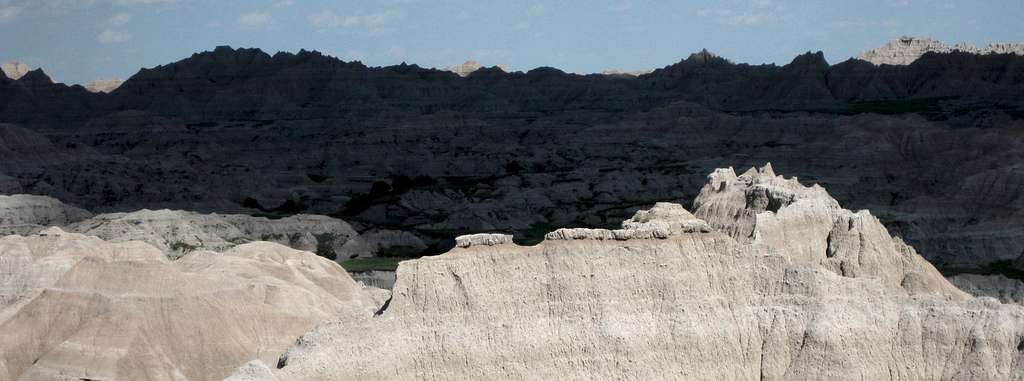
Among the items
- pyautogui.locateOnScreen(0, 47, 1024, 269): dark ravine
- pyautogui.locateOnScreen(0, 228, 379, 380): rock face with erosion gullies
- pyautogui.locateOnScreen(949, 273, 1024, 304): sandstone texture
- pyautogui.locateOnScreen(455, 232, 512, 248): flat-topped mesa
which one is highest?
pyautogui.locateOnScreen(455, 232, 512, 248): flat-topped mesa

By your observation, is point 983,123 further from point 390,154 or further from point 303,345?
point 303,345

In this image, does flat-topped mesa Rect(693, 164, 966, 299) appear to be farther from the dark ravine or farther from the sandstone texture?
the dark ravine

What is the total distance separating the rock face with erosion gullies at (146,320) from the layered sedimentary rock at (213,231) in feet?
101

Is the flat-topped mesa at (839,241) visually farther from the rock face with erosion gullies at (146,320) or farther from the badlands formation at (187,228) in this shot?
the badlands formation at (187,228)

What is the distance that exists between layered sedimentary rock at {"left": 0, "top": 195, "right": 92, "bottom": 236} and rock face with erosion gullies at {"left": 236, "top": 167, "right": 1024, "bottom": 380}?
226 feet

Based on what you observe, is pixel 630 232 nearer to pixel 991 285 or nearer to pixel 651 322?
pixel 651 322

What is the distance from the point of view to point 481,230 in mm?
122938

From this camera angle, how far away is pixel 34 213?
10856 cm

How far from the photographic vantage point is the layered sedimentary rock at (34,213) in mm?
104312

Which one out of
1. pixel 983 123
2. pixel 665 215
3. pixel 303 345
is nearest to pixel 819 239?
pixel 665 215

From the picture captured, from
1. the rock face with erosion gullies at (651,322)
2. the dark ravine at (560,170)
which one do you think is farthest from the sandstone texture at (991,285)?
the rock face with erosion gullies at (651,322)

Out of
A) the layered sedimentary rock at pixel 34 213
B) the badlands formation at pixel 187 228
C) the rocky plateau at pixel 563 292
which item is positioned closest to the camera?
the rocky plateau at pixel 563 292

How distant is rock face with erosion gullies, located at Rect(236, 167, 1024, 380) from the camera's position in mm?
37656

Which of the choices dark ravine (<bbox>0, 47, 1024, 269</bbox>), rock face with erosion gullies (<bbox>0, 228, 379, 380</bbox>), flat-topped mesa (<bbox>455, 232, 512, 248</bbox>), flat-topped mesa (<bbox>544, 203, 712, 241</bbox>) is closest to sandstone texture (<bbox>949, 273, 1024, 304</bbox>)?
dark ravine (<bbox>0, 47, 1024, 269</bbox>)
